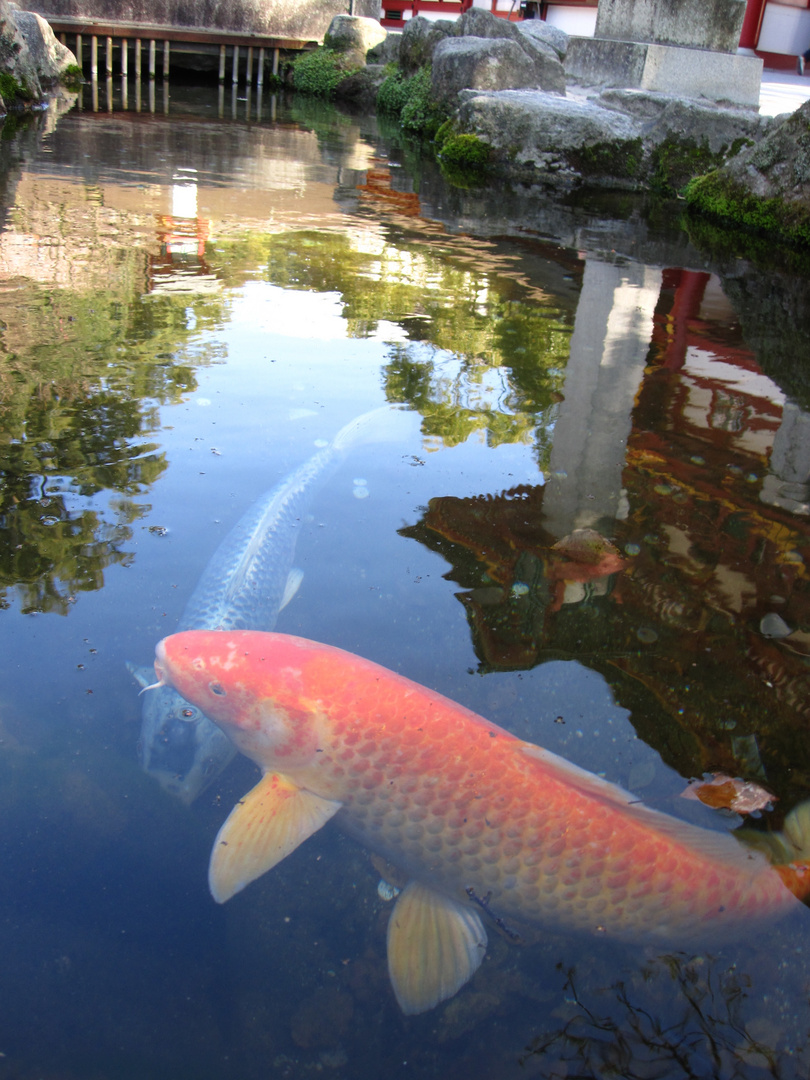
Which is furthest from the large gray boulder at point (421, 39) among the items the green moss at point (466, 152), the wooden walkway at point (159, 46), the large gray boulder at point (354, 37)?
the wooden walkway at point (159, 46)

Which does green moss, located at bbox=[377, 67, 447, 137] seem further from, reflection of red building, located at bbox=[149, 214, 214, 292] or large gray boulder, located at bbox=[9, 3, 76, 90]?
reflection of red building, located at bbox=[149, 214, 214, 292]

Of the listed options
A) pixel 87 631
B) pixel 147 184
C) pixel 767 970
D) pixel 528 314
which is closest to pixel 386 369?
pixel 528 314

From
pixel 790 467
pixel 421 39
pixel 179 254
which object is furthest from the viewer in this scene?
pixel 421 39

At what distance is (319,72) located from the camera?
2686 cm

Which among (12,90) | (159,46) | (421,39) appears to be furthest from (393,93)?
(159,46)

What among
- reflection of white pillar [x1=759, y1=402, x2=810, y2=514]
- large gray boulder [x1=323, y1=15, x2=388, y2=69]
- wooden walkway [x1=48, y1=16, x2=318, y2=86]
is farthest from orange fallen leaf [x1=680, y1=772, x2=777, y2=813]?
wooden walkway [x1=48, y1=16, x2=318, y2=86]

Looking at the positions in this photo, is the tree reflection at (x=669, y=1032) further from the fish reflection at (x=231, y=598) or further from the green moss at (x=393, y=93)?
the green moss at (x=393, y=93)

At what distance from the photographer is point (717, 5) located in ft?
44.2

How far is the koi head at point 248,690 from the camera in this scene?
2.31 m

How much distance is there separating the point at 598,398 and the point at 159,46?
3106 centimetres

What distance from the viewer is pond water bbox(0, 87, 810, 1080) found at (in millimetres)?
1964

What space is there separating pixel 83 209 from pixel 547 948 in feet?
31.2

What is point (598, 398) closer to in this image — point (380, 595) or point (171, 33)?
point (380, 595)

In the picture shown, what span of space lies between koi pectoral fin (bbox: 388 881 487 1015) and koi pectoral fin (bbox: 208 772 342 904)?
0.33 metres
